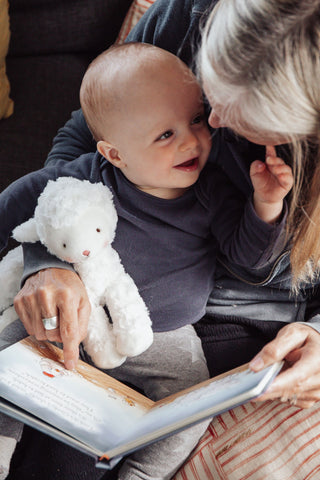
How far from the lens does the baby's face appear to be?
2.98 feet

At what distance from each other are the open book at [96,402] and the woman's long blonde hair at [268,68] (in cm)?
35

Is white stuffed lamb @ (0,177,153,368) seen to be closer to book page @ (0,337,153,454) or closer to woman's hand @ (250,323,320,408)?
book page @ (0,337,153,454)

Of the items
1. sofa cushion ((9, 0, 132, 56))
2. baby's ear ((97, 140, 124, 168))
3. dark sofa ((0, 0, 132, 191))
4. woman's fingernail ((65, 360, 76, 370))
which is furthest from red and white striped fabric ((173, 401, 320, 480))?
sofa cushion ((9, 0, 132, 56))

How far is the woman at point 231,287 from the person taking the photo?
0.68m

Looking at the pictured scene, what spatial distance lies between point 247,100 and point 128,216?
0.43 metres

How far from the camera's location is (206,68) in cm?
73

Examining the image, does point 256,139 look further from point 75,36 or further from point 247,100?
point 75,36

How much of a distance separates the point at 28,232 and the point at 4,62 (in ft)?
2.69

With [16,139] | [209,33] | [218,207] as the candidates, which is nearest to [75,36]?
→ [16,139]

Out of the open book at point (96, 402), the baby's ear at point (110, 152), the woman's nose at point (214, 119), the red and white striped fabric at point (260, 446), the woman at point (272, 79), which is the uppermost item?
the woman at point (272, 79)

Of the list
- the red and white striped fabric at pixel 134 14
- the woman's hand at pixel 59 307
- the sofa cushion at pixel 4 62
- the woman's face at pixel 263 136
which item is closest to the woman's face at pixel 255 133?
the woman's face at pixel 263 136

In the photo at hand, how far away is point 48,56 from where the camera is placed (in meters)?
1.79

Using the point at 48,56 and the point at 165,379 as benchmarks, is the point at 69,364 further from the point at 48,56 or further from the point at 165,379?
the point at 48,56

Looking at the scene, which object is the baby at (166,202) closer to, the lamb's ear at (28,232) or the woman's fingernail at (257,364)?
the lamb's ear at (28,232)
